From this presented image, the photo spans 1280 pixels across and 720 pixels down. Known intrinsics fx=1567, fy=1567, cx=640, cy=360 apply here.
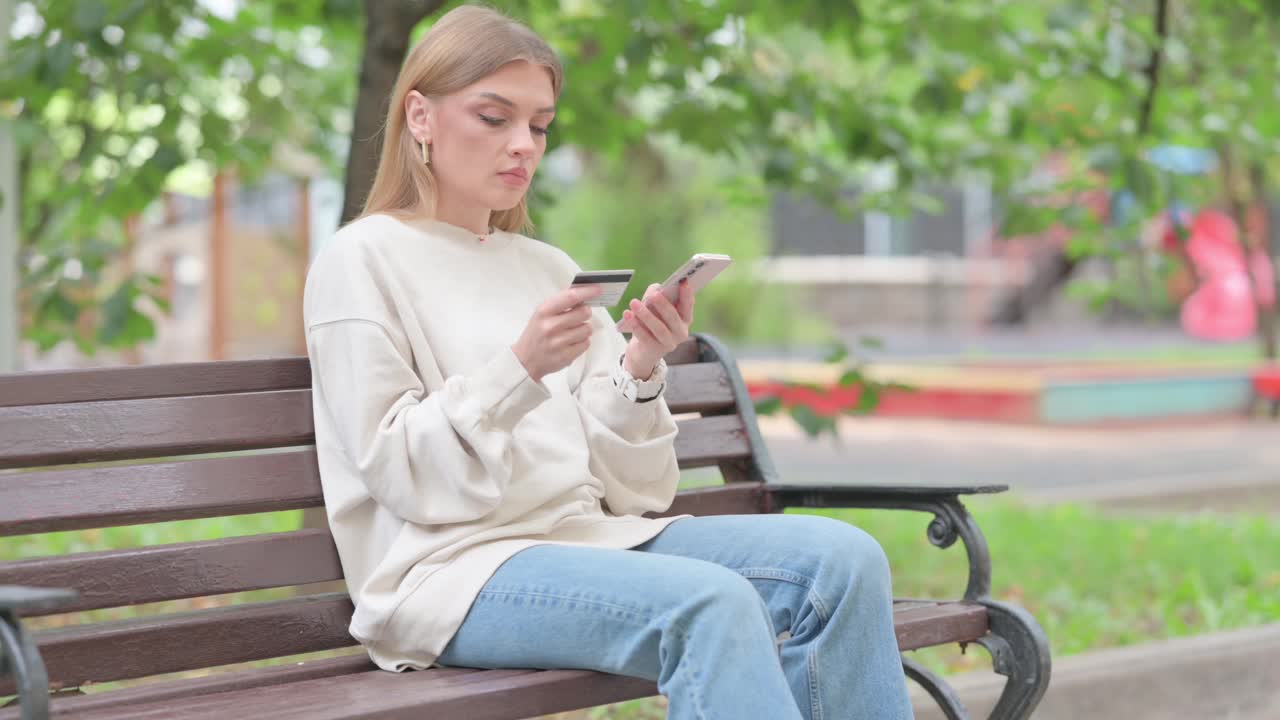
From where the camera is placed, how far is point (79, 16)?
3.95m

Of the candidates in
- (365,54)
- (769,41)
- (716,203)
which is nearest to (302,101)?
(769,41)

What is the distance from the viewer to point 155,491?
2.60 metres

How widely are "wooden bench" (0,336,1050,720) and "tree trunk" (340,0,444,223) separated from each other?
1.44 metres

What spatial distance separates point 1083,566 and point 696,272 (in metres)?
4.00

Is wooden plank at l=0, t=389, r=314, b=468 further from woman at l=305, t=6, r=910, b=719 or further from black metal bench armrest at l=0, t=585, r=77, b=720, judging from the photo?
black metal bench armrest at l=0, t=585, r=77, b=720

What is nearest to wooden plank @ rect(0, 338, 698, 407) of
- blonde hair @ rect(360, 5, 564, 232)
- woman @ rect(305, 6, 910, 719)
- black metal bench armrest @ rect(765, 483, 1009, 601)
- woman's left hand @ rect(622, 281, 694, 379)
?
woman @ rect(305, 6, 910, 719)

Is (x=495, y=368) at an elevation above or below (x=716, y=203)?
above

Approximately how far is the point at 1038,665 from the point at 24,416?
1805 millimetres

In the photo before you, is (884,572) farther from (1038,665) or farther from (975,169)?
(975,169)

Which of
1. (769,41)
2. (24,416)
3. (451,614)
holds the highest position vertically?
(769,41)

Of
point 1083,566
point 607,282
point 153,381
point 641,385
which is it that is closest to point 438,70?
point 607,282

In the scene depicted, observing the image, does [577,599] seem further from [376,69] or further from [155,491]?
[376,69]

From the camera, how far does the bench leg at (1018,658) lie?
2842mm

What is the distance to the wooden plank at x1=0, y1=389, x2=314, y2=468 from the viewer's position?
2.53 metres
